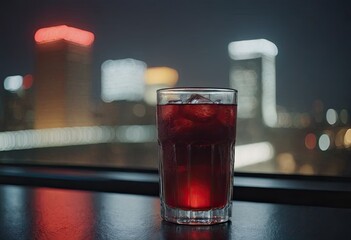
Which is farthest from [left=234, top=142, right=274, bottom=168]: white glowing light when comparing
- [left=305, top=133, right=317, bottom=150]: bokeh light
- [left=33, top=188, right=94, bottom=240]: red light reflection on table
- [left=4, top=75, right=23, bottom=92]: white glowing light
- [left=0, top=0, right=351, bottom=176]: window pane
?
[left=4, top=75, right=23, bottom=92]: white glowing light

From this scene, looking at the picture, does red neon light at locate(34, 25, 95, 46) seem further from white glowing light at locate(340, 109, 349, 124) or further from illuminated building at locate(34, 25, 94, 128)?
white glowing light at locate(340, 109, 349, 124)

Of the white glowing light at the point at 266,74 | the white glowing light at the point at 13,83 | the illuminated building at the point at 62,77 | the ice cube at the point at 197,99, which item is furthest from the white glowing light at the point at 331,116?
the white glowing light at the point at 13,83

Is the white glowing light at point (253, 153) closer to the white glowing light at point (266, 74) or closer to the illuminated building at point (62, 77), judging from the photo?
→ the white glowing light at point (266, 74)

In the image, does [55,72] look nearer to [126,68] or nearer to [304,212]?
[126,68]

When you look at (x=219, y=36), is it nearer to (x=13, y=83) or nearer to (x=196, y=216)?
(x=196, y=216)

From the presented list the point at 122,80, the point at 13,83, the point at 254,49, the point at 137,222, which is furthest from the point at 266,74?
the point at 13,83
